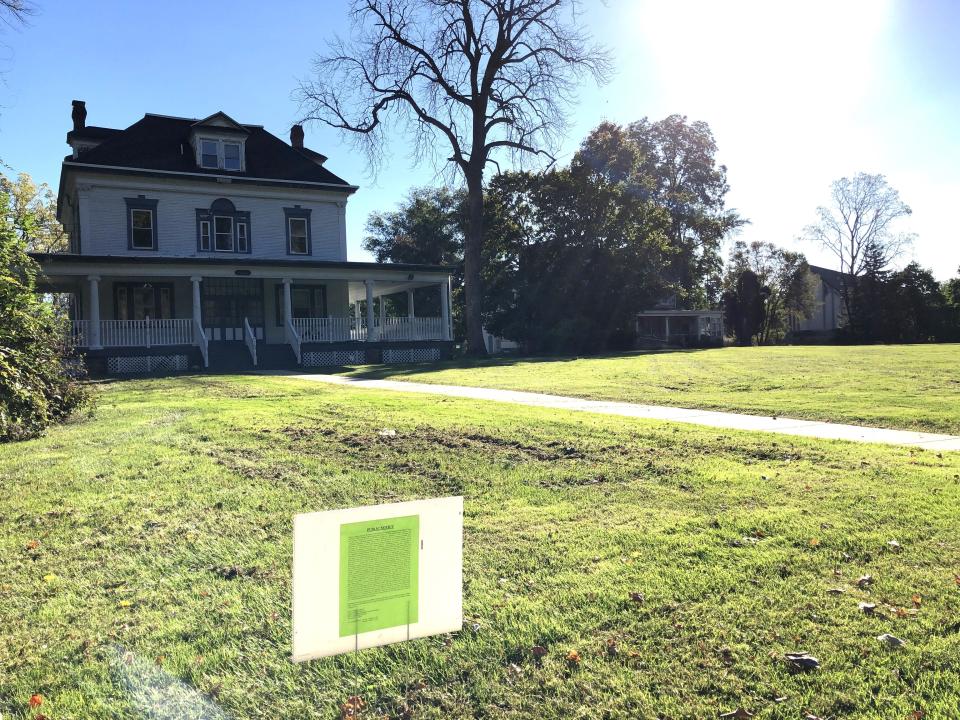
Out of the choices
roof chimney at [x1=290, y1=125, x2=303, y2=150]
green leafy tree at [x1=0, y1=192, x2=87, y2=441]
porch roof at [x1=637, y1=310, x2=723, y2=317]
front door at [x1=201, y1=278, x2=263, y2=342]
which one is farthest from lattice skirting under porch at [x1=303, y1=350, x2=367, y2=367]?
porch roof at [x1=637, y1=310, x2=723, y2=317]

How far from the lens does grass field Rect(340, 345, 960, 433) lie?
10.9 meters

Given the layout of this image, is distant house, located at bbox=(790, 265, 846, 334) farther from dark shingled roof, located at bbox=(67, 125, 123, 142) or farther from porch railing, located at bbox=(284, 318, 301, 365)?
dark shingled roof, located at bbox=(67, 125, 123, 142)

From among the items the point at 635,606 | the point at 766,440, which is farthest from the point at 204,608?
the point at 766,440

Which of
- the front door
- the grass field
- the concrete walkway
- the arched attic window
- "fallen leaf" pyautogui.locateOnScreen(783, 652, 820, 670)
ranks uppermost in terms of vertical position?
the arched attic window

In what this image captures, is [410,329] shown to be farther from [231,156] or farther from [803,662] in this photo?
[803,662]

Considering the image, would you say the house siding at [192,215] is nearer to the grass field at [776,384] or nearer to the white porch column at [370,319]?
the white porch column at [370,319]

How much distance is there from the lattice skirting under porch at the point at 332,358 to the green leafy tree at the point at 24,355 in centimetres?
1486

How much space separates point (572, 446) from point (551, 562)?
3685 mm

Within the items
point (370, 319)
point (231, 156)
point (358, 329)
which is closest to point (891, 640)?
point (370, 319)

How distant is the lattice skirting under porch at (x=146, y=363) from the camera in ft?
80.7

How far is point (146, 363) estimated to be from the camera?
2497 centimetres

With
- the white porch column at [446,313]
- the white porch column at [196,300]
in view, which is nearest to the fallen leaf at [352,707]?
the white porch column at [196,300]

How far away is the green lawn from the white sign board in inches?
14.7

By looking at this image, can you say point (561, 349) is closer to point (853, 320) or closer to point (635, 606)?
point (853, 320)
